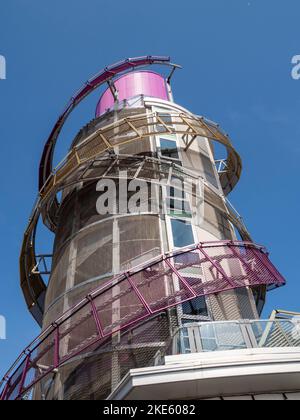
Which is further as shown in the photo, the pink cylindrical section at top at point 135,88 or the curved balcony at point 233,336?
the pink cylindrical section at top at point 135,88

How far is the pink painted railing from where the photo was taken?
14.2m

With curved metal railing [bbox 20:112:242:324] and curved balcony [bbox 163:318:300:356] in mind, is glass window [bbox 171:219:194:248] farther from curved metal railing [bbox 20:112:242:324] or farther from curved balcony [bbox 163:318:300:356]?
curved balcony [bbox 163:318:300:356]

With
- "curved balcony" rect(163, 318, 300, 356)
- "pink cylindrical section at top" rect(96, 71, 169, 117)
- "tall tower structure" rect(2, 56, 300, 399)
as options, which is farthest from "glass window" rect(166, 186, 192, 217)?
"pink cylindrical section at top" rect(96, 71, 169, 117)

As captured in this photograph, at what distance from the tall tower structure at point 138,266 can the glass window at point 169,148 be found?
0.06 m

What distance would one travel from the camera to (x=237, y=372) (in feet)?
34.0

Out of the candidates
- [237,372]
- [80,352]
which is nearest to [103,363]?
[80,352]

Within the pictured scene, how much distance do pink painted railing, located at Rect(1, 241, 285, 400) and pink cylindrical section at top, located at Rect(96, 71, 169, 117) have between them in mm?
15120

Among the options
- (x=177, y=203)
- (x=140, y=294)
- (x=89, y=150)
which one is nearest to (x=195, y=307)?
(x=140, y=294)

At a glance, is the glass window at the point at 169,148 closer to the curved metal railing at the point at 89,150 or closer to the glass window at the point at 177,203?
the curved metal railing at the point at 89,150

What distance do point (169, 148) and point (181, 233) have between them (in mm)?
6124

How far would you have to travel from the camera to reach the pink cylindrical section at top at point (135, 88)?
28.4m

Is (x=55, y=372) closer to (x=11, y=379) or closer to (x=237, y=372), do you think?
(x=11, y=379)

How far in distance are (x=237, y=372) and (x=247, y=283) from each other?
5374mm

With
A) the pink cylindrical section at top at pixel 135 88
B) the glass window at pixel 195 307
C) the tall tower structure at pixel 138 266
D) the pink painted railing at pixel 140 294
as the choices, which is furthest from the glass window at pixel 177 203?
the pink cylindrical section at top at pixel 135 88
